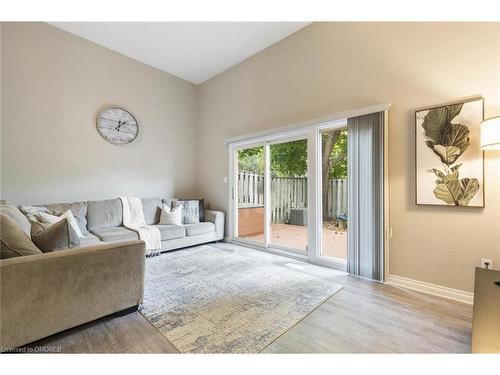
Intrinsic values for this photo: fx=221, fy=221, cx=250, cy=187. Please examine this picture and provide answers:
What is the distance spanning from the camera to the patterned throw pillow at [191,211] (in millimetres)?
3939

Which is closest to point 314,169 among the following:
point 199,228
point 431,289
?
point 431,289

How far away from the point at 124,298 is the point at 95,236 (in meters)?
1.53

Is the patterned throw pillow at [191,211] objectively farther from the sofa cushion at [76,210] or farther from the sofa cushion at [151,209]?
the sofa cushion at [76,210]

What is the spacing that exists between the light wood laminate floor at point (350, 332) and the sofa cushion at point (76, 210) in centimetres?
181

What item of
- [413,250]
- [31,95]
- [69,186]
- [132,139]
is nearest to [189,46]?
[132,139]

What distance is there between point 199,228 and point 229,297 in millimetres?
1905

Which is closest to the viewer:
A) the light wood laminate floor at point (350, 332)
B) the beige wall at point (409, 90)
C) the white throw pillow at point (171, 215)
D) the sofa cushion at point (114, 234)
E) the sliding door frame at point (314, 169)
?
the light wood laminate floor at point (350, 332)

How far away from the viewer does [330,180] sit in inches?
119

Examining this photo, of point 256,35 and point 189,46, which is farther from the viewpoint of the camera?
point 189,46

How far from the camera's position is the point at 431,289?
2.16m

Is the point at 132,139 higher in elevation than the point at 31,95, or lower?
lower

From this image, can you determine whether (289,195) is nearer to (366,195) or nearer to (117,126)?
(366,195)

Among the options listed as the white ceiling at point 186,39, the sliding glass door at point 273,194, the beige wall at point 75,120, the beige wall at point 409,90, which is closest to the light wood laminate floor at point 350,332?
the beige wall at point 409,90
